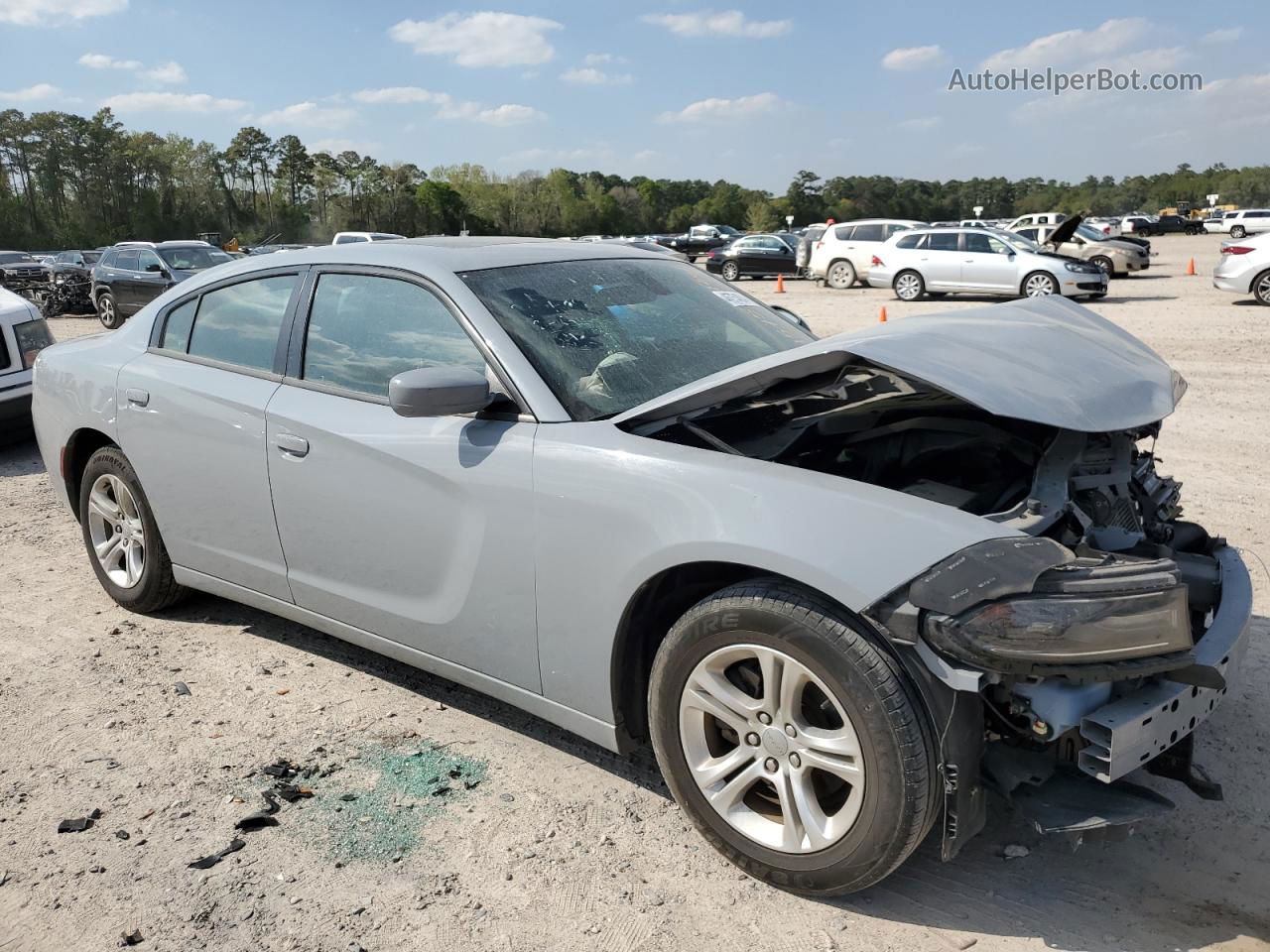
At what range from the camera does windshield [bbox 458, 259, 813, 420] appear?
317cm

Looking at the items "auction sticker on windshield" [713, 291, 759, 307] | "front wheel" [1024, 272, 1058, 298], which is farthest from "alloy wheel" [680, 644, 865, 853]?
"front wheel" [1024, 272, 1058, 298]

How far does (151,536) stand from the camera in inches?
174

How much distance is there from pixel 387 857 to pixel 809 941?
1.20m

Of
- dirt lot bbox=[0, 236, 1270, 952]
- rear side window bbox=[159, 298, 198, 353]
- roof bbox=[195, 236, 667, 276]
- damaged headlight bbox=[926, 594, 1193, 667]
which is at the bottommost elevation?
dirt lot bbox=[0, 236, 1270, 952]

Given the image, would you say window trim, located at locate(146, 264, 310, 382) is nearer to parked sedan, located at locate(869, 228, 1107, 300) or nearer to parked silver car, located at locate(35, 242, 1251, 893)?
parked silver car, located at locate(35, 242, 1251, 893)

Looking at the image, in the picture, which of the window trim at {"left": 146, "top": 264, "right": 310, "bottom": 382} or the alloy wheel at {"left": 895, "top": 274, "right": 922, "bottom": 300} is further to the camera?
the alloy wheel at {"left": 895, "top": 274, "right": 922, "bottom": 300}

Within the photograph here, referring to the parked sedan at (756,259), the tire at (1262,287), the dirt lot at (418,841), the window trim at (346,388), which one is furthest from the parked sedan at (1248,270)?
the window trim at (346,388)

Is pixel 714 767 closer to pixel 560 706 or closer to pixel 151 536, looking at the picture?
pixel 560 706

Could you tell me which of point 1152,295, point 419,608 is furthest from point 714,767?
point 1152,295

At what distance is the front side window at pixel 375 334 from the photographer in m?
3.31

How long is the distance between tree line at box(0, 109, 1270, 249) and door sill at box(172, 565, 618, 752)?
2473 inches

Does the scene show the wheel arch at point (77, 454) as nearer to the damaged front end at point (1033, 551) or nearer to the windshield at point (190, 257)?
the damaged front end at point (1033, 551)

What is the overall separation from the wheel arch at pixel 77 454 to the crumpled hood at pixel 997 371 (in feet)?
9.83

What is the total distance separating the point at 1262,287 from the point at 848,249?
960 centimetres
